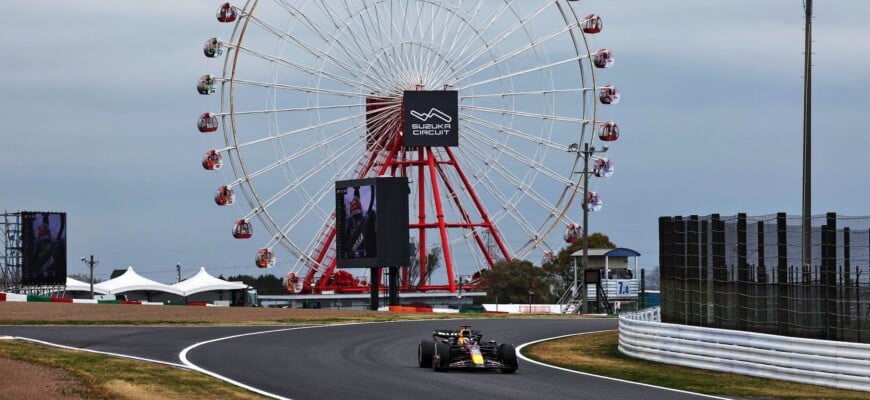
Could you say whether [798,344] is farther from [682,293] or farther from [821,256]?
[682,293]

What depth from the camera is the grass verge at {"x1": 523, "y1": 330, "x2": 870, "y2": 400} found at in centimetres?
2400

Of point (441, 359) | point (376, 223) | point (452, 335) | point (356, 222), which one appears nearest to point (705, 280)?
point (452, 335)

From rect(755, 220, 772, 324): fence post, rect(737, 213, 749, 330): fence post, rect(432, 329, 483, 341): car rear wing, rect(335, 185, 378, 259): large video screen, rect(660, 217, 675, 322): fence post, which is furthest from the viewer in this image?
rect(335, 185, 378, 259): large video screen

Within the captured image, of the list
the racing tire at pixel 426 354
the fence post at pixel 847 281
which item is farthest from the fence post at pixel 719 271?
the racing tire at pixel 426 354

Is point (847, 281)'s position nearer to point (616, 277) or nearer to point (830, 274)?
point (830, 274)

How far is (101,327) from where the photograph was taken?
43.3 meters

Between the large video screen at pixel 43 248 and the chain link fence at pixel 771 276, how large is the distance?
65.5 meters

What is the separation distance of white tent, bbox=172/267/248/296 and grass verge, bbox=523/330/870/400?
81044mm

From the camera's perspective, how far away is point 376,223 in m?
64.9

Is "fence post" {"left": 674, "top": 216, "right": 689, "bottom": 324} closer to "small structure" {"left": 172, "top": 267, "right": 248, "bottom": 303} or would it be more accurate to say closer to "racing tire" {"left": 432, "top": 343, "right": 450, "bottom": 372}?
"racing tire" {"left": 432, "top": 343, "right": 450, "bottom": 372}

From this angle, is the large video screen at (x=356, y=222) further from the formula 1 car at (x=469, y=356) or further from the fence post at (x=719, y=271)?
the formula 1 car at (x=469, y=356)

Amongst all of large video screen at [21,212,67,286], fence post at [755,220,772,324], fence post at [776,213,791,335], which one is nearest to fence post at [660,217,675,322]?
fence post at [755,220,772,324]

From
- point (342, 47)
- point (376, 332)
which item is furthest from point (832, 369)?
point (342, 47)

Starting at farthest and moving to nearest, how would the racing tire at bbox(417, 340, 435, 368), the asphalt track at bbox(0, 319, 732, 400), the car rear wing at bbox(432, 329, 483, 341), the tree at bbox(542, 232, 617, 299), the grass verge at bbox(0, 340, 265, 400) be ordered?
the tree at bbox(542, 232, 617, 299) → the car rear wing at bbox(432, 329, 483, 341) → the racing tire at bbox(417, 340, 435, 368) → the asphalt track at bbox(0, 319, 732, 400) → the grass verge at bbox(0, 340, 265, 400)
